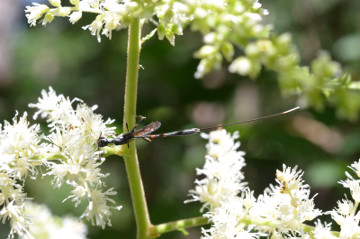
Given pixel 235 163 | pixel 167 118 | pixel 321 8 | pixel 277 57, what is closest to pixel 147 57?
pixel 167 118

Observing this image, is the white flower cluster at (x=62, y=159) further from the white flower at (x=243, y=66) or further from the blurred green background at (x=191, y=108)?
the blurred green background at (x=191, y=108)

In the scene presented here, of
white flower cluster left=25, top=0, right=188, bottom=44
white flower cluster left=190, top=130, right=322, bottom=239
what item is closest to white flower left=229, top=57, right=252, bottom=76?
white flower cluster left=25, top=0, right=188, bottom=44

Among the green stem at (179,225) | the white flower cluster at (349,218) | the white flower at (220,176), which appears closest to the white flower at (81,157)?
the green stem at (179,225)

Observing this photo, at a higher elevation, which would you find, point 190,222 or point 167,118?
point 167,118

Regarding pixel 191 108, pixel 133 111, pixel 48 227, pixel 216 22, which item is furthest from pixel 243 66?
pixel 191 108

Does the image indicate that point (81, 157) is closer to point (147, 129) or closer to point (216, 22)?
point (147, 129)

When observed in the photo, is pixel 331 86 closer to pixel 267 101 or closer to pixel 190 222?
pixel 190 222
